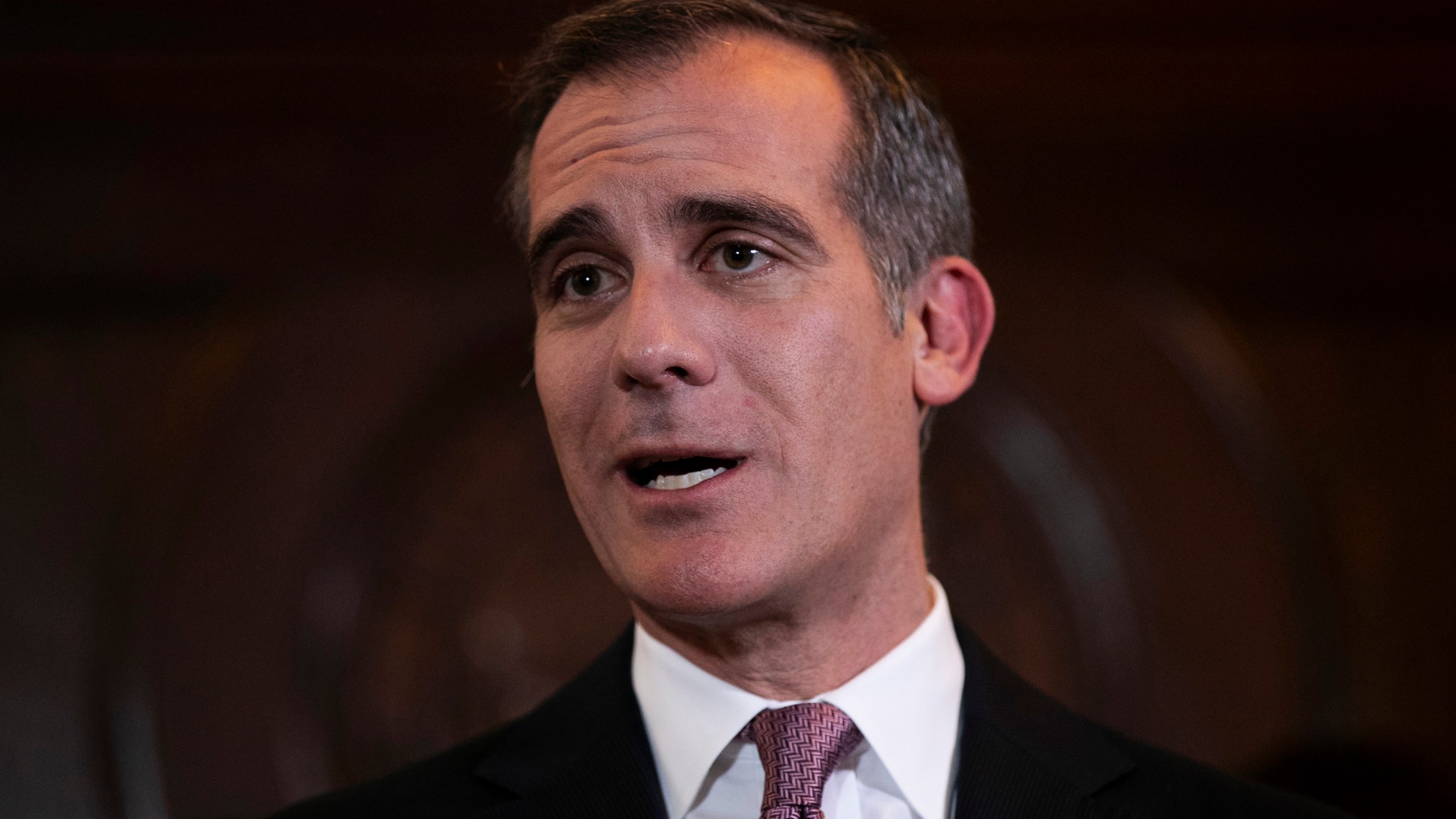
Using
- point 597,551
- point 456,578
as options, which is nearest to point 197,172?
point 456,578

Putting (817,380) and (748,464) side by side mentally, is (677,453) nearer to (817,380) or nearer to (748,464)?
(748,464)

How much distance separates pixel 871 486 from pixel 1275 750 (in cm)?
158

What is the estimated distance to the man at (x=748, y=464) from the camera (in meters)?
1.48

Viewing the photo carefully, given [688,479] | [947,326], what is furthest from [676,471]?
[947,326]

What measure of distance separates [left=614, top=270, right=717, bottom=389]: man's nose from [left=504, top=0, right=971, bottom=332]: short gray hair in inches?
10.7

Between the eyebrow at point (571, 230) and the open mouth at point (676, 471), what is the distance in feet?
0.94

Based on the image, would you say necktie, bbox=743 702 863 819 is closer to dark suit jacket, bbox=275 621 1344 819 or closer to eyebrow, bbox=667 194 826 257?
dark suit jacket, bbox=275 621 1344 819

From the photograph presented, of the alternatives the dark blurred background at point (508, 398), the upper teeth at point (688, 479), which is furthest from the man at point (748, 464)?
the dark blurred background at point (508, 398)

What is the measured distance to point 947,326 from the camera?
1.80 m

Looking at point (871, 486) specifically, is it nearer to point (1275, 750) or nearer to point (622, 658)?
point (622, 658)

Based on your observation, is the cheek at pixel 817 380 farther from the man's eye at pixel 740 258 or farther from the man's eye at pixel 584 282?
the man's eye at pixel 584 282

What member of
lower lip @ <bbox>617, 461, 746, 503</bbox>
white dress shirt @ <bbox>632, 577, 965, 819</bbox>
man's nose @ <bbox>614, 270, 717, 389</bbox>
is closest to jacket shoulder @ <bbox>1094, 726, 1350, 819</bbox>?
white dress shirt @ <bbox>632, 577, 965, 819</bbox>

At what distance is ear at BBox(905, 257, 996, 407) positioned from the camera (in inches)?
68.5

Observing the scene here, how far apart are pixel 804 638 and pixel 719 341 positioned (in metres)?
0.39
